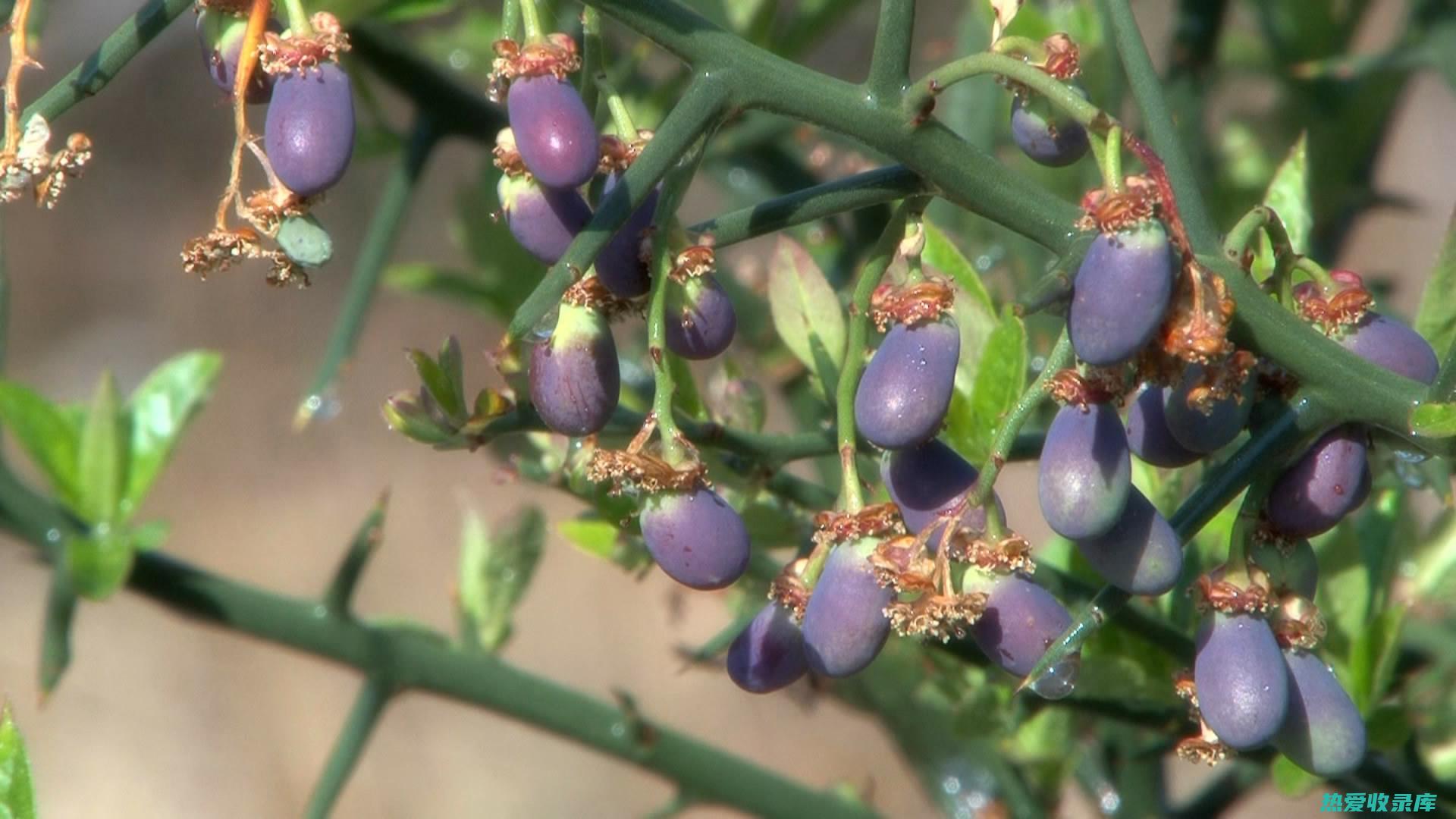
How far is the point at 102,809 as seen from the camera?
505cm

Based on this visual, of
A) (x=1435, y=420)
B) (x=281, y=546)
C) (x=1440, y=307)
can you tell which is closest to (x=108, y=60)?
(x=1435, y=420)

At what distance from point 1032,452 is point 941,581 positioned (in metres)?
0.25

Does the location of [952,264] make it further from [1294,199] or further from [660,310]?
[660,310]

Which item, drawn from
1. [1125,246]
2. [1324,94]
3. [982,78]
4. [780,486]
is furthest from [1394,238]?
[1125,246]

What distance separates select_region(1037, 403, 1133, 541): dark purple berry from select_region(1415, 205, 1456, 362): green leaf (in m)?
0.34

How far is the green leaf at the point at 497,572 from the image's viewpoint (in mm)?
1393

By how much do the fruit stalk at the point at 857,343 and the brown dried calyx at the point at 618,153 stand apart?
0.11 m

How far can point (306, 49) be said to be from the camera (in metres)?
0.62

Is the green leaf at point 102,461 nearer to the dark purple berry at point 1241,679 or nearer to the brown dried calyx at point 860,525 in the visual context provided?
the brown dried calyx at point 860,525

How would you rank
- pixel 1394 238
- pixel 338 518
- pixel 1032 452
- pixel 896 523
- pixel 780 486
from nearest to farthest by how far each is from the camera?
pixel 896 523 → pixel 1032 452 → pixel 780 486 → pixel 1394 238 → pixel 338 518

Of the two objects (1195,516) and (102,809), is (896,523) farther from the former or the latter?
(102,809)

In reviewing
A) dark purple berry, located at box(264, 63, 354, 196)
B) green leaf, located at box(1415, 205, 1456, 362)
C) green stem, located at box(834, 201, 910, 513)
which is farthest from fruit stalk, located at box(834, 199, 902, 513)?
green leaf, located at box(1415, 205, 1456, 362)

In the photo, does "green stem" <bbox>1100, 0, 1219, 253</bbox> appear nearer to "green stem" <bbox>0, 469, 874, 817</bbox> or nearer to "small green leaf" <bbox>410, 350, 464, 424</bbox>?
"small green leaf" <bbox>410, 350, 464, 424</bbox>

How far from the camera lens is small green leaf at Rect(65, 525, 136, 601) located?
1.15 meters
